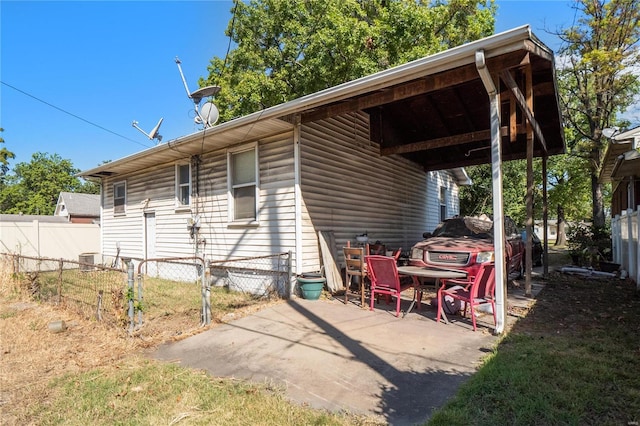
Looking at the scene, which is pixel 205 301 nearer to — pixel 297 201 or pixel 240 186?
pixel 297 201

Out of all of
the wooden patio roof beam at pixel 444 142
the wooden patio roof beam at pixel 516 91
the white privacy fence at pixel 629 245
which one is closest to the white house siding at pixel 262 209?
the wooden patio roof beam at pixel 444 142

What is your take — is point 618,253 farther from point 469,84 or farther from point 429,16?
point 429,16

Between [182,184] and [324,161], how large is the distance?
4537 mm

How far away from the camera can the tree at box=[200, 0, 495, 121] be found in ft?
48.6

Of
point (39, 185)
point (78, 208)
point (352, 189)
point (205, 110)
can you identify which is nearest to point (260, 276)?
point (352, 189)

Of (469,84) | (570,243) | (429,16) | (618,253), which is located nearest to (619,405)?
(469,84)

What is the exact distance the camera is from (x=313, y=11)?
54.2ft

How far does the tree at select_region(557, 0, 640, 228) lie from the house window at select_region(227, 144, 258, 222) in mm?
13897

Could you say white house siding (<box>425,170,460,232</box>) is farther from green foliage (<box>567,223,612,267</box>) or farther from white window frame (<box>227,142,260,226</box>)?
white window frame (<box>227,142,260,226</box>)

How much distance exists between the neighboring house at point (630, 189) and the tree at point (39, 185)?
5601 centimetres

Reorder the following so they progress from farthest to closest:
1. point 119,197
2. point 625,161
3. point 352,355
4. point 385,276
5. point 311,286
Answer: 1. point 119,197
2. point 625,161
3. point 311,286
4. point 385,276
5. point 352,355

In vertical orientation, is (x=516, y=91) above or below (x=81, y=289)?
above

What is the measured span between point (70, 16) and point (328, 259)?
10065 millimetres

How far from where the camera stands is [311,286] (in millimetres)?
6984
